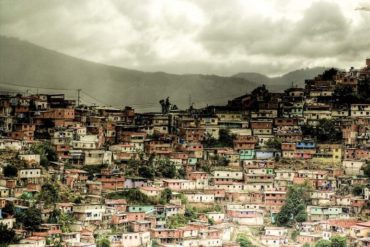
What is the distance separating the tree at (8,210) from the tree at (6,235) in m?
0.67

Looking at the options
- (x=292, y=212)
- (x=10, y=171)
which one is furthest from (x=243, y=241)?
(x=10, y=171)

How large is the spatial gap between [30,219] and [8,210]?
1.58 feet

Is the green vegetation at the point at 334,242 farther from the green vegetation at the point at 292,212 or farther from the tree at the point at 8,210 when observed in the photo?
the tree at the point at 8,210

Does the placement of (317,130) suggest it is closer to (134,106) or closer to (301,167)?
(301,167)

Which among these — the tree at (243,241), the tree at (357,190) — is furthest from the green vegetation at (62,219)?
the tree at (357,190)

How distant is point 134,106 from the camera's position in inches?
973

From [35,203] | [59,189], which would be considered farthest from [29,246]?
[59,189]

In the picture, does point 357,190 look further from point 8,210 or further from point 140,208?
point 8,210

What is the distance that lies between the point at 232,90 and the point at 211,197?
31.7ft

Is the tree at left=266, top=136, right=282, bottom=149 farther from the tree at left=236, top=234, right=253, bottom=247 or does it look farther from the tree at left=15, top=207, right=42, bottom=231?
the tree at left=15, top=207, right=42, bottom=231

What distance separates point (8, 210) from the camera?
14492 mm

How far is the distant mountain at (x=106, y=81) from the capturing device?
21859 millimetres

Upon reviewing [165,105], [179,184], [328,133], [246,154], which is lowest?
[179,184]

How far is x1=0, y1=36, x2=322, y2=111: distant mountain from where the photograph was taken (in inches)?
861
